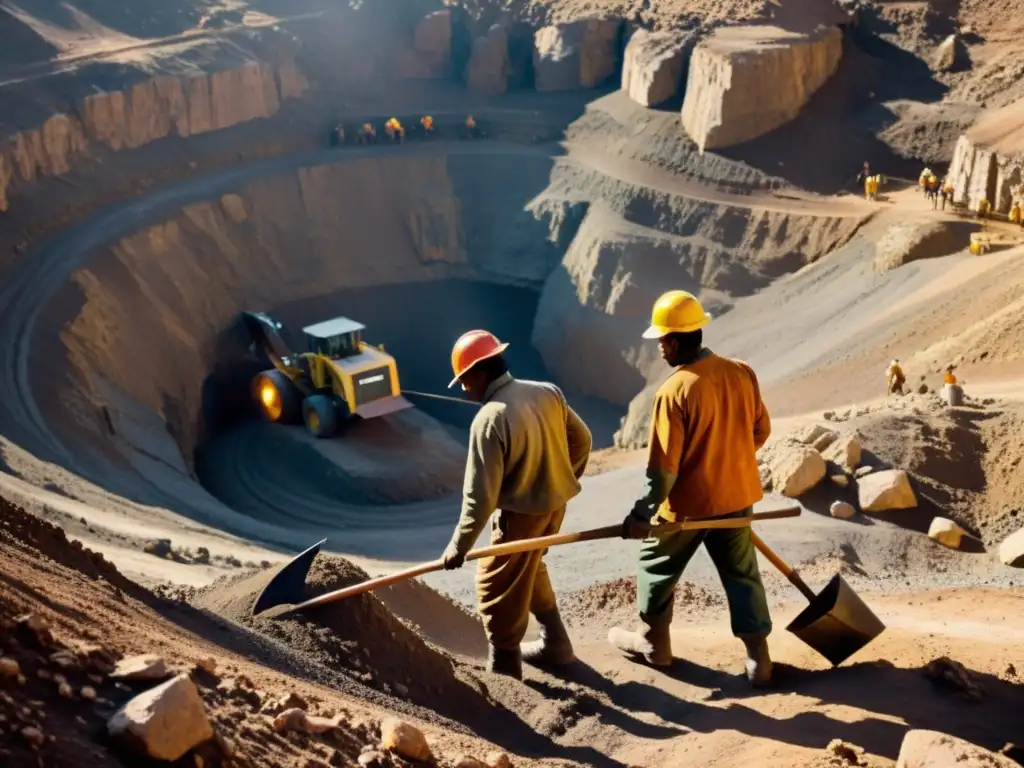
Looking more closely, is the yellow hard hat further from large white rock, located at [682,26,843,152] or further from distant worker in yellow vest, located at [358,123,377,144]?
distant worker in yellow vest, located at [358,123,377,144]

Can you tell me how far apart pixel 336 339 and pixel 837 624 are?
13.7m

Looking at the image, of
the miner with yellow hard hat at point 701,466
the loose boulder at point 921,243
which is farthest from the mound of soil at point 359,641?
the loose boulder at point 921,243

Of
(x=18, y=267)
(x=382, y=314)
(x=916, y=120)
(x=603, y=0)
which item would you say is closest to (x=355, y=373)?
(x=18, y=267)

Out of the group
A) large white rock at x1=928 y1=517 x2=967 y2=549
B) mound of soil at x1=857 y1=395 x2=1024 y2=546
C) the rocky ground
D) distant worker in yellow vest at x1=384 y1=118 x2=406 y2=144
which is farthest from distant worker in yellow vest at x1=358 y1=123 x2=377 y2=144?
large white rock at x1=928 y1=517 x2=967 y2=549

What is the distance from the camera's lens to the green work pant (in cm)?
603

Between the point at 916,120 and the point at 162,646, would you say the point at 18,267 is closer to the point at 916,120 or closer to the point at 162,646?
the point at 162,646

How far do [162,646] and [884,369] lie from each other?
14326 mm

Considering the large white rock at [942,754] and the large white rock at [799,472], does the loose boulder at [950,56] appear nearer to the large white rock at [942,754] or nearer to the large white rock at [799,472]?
the large white rock at [799,472]

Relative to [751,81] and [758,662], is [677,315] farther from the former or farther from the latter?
[751,81]

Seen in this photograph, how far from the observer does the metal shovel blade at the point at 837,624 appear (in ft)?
20.1

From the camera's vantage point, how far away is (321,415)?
1838 cm

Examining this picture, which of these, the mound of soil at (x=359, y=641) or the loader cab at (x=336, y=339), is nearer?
the mound of soil at (x=359, y=641)

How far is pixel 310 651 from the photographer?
5945mm

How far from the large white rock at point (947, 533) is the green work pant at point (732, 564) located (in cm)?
438
